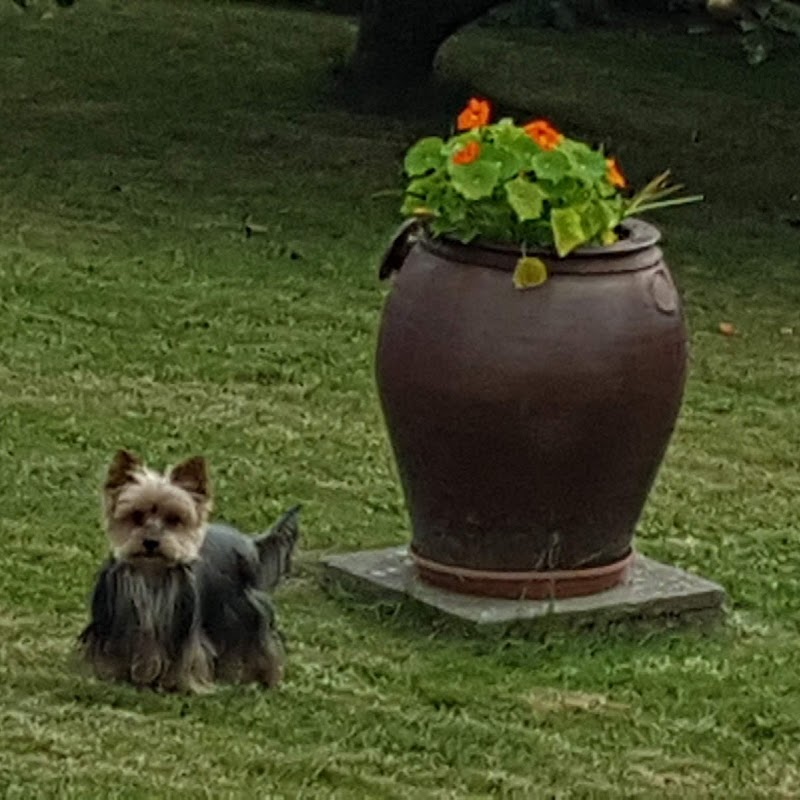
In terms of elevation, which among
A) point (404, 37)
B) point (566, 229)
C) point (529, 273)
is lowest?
point (404, 37)

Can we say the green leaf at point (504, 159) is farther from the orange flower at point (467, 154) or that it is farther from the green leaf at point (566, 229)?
the green leaf at point (566, 229)

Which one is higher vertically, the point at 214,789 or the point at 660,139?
the point at 214,789

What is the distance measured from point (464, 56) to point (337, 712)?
13462 mm

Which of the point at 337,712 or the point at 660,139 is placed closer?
the point at 337,712

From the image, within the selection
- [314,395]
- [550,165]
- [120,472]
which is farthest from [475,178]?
[314,395]

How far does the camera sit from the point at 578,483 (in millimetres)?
7305

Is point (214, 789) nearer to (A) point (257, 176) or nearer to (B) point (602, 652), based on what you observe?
(B) point (602, 652)

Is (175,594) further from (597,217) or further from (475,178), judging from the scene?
(597,217)

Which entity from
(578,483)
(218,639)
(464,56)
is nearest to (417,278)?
(578,483)

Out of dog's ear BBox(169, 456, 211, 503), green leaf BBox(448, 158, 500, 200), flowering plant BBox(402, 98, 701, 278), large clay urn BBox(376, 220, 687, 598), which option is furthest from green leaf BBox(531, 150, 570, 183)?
dog's ear BBox(169, 456, 211, 503)

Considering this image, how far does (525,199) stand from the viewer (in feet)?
23.7

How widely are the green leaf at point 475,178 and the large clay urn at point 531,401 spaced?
0.16 metres

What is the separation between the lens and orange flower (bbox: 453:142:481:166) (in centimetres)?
735

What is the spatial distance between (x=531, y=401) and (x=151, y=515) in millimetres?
1314
